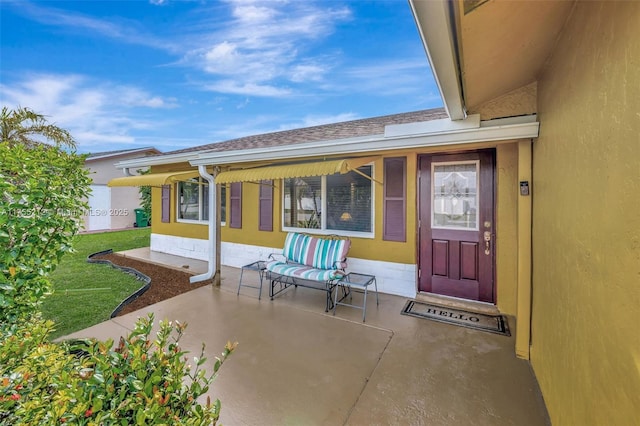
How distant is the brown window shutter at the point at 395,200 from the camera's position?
18.8ft

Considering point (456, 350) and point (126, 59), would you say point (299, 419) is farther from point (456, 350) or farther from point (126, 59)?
point (126, 59)

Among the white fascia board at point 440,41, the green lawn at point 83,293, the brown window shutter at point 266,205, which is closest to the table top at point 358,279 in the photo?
the brown window shutter at point 266,205

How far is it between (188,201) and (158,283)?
147 inches

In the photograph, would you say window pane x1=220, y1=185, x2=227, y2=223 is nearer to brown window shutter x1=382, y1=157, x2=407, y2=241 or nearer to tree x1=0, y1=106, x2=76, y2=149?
tree x1=0, y1=106, x2=76, y2=149

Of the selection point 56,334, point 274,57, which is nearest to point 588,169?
point 56,334

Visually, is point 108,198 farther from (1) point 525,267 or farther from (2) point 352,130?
(1) point 525,267

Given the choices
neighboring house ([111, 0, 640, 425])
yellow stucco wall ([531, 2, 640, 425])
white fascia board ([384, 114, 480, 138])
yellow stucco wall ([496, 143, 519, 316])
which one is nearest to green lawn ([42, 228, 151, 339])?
neighboring house ([111, 0, 640, 425])

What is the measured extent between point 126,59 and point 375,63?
Result: 42.2 ft

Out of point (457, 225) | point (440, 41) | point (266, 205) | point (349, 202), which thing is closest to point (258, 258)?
point (266, 205)

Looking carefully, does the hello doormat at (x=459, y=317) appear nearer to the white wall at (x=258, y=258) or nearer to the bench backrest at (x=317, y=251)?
the white wall at (x=258, y=258)

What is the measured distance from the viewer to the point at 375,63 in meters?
11.5

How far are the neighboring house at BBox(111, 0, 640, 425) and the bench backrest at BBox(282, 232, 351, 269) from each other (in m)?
0.75

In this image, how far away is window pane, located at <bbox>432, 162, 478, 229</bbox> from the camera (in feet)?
17.2

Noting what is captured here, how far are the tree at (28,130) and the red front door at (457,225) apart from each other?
1066 centimetres
